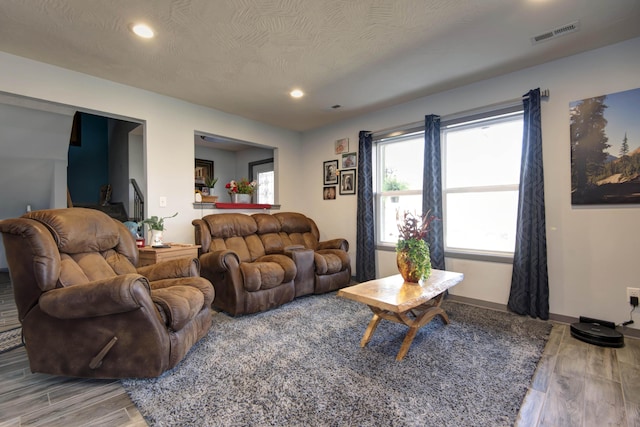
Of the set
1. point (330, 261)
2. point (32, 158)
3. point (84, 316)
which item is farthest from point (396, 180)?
point (32, 158)

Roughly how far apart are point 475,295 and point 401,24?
2756mm

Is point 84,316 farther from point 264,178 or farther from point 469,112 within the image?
point 264,178

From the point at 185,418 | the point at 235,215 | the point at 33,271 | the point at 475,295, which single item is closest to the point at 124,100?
the point at 235,215

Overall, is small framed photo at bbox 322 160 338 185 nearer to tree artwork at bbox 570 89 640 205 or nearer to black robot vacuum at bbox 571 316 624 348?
tree artwork at bbox 570 89 640 205

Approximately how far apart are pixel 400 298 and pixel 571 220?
6.25 feet

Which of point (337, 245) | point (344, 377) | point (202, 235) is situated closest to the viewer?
point (344, 377)

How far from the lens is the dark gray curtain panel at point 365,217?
161 inches

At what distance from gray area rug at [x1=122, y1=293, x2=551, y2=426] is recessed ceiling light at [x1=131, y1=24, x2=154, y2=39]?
240 cm

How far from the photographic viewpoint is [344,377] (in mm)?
1826

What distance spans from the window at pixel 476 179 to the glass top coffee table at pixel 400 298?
2.88ft

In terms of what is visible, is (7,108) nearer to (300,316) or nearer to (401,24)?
(300,316)

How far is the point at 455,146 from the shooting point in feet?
11.5

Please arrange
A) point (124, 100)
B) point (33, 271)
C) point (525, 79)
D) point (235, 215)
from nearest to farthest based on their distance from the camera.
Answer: point (33, 271) < point (525, 79) < point (124, 100) < point (235, 215)

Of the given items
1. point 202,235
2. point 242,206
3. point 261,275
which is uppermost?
point 242,206
